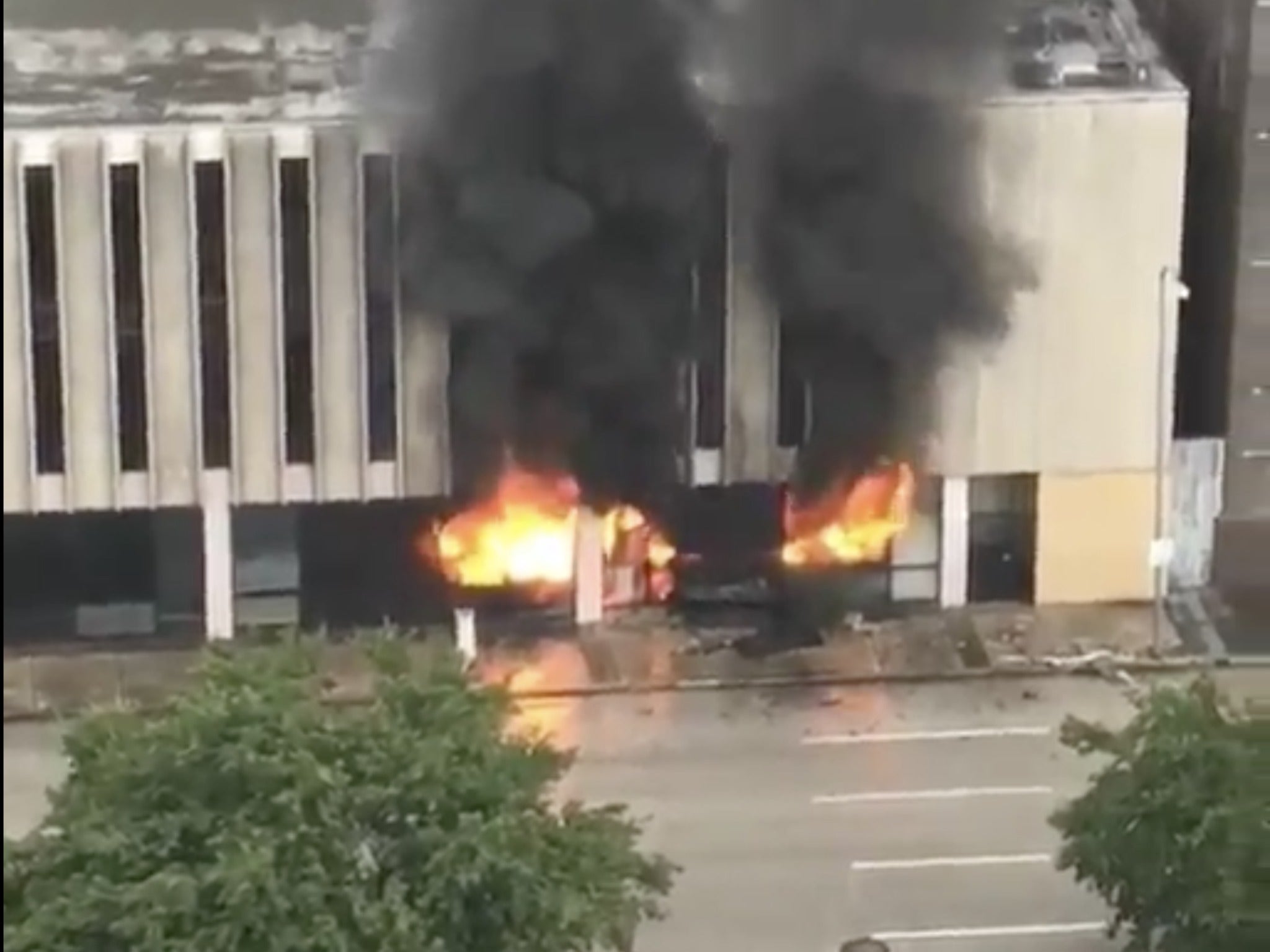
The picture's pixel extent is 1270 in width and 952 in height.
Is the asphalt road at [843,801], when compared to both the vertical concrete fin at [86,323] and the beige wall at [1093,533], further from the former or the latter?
the vertical concrete fin at [86,323]

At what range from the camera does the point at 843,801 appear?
24.1 metres

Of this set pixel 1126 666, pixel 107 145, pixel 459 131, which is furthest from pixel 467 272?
pixel 1126 666

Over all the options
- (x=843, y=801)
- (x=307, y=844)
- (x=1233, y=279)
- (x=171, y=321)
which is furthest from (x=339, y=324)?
(x=307, y=844)

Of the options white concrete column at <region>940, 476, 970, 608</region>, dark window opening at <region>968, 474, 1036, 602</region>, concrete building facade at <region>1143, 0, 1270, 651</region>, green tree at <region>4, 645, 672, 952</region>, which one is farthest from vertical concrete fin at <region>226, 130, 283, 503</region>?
concrete building facade at <region>1143, 0, 1270, 651</region>

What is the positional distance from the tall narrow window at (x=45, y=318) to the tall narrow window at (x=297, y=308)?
91.0 inches

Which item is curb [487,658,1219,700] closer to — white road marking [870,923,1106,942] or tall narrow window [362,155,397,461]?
tall narrow window [362,155,397,461]

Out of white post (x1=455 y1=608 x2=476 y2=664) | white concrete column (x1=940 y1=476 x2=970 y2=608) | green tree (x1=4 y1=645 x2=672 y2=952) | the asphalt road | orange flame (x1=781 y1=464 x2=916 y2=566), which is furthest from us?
white concrete column (x1=940 y1=476 x2=970 y2=608)

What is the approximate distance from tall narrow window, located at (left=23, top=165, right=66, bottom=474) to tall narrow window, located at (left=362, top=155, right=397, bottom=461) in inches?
125

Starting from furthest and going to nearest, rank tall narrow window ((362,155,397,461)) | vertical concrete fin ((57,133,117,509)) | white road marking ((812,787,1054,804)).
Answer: tall narrow window ((362,155,397,461)), vertical concrete fin ((57,133,117,509)), white road marking ((812,787,1054,804))

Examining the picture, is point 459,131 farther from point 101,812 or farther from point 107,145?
point 101,812

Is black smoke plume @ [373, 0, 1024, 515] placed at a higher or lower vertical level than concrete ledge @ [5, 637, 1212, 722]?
higher

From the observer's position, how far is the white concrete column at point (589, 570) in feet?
88.7

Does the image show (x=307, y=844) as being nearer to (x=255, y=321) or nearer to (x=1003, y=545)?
(x=255, y=321)

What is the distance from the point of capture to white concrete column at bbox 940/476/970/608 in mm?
27531
